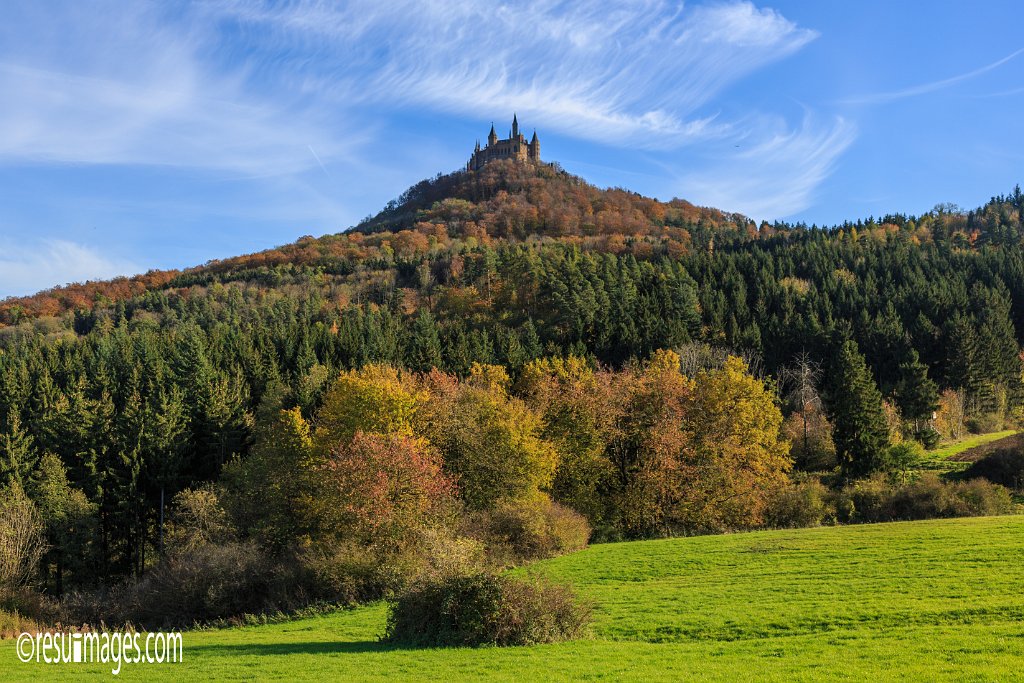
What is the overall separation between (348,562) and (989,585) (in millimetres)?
23319

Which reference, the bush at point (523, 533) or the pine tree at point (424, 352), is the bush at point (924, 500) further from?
the pine tree at point (424, 352)

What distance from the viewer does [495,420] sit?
1842 inches

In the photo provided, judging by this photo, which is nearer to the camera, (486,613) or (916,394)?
(486,613)

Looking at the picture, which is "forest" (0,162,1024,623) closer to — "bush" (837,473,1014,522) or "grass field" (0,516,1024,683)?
"bush" (837,473,1014,522)

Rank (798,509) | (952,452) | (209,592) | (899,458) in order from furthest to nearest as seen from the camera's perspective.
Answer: (952,452) → (899,458) → (798,509) → (209,592)

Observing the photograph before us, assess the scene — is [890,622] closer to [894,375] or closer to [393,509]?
[393,509]

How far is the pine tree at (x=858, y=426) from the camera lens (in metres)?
58.2

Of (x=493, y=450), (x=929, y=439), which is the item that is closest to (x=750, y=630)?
(x=493, y=450)

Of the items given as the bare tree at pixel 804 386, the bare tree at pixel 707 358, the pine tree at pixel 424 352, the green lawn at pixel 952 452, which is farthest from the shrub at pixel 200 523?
the green lawn at pixel 952 452

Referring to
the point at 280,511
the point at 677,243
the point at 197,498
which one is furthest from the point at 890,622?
the point at 677,243

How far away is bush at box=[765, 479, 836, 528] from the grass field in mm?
16065

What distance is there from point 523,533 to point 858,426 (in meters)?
38.7

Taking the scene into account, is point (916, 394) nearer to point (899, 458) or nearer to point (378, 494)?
point (899, 458)

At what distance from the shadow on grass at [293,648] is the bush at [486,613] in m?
0.82
